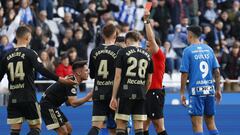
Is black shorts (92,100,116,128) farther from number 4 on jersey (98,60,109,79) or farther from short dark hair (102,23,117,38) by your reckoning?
short dark hair (102,23,117,38)

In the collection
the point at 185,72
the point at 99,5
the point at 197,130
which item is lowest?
the point at 197,130

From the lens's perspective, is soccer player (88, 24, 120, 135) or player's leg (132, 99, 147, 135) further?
soccer player (88, 24, 120, 135)

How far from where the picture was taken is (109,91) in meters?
15.5

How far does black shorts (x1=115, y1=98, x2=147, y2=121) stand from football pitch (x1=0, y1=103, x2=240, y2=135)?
142 inches

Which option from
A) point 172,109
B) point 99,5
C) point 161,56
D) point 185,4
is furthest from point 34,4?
point 161,56

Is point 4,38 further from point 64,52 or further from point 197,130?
point 197,130

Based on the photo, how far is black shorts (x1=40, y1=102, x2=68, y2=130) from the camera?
52.3 feet

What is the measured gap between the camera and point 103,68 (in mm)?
15516

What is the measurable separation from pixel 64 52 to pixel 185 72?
854cm

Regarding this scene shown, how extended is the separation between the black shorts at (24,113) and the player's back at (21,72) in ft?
0.40

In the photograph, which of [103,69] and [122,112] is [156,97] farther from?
[122,112]

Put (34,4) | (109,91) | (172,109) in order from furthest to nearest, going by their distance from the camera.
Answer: (34,4) < (172,109) < (109,91)

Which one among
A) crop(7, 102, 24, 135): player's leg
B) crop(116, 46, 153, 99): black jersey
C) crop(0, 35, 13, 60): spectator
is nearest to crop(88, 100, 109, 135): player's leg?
crop(116, 46, 153, 99): black jersey

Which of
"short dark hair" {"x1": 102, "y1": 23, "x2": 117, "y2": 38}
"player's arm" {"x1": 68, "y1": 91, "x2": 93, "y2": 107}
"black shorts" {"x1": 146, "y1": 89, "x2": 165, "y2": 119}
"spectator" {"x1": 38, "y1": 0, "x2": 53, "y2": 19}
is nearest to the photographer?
"short dark hair" {"x1": 102, "y1": 23, "x2": 117, "y2": 38}
